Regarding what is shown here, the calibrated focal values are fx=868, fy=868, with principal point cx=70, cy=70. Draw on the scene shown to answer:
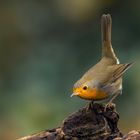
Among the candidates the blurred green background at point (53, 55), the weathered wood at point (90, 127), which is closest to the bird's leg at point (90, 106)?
the weathered wood at point (90, 127)

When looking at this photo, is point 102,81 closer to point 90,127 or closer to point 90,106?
point 90,106

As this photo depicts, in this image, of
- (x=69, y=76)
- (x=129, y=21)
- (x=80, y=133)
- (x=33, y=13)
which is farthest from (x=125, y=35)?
(x=80, y=133)

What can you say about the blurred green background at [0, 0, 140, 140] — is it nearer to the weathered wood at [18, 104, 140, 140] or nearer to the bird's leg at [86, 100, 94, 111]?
the bird's leg at [86, 100, 94, 111]

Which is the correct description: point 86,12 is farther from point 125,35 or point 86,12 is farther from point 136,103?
point 136,103

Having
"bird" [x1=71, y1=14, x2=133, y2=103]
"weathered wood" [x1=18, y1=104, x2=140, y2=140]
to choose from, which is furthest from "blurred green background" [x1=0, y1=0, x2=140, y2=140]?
"weathered wood" [x1=18, y1=104, x2=140, y2=140]

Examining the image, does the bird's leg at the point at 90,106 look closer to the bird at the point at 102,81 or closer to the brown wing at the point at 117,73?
the bird at the point at 102,81

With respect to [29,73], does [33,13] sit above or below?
above

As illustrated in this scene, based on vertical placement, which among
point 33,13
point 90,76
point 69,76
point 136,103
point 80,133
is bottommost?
point 80,133

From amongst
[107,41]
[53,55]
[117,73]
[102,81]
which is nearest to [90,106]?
[102,81]
